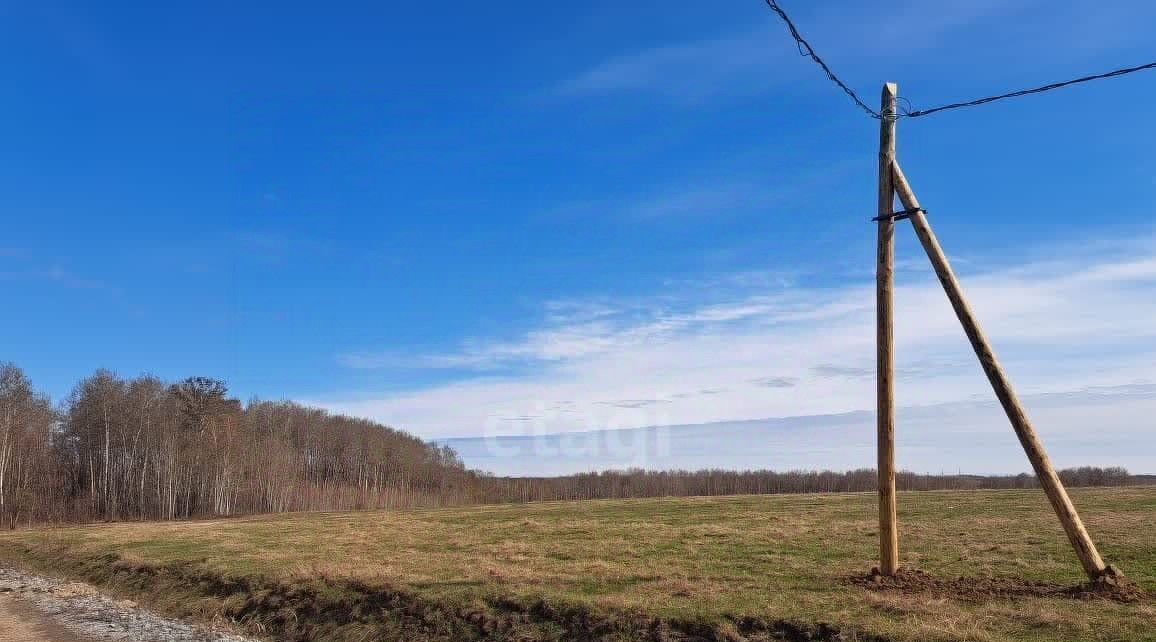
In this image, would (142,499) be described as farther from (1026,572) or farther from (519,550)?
(1026,572)

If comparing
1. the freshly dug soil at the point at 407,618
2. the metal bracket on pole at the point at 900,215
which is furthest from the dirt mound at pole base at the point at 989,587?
the metal bracket on pole at the point at 900,215

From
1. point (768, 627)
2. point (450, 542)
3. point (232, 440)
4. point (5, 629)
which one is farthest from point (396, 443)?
point (768, 627)

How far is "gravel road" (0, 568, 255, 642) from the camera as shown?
17.1m

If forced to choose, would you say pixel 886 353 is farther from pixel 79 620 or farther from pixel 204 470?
pixel 204 470

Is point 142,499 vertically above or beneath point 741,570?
beneath

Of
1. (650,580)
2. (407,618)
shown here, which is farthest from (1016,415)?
(407,618)

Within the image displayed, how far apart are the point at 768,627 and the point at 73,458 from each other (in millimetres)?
99276

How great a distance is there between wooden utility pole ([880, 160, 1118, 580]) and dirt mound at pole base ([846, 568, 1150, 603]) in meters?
0.31

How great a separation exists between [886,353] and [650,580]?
23.6 feet

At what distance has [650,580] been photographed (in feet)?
58.2

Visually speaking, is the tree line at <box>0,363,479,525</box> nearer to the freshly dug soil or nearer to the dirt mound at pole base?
the freshly dug soil

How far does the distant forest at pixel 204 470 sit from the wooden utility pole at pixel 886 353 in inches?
2987

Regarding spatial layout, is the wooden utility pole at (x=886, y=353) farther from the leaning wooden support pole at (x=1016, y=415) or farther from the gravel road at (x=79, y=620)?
the gravel road at (x=79, y=620)

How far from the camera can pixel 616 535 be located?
3002cm
